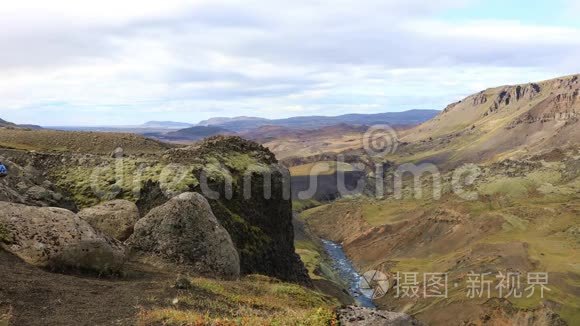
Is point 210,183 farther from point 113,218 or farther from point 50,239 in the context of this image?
point 50,239

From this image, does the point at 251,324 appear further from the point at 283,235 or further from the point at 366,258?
the point at 366,258

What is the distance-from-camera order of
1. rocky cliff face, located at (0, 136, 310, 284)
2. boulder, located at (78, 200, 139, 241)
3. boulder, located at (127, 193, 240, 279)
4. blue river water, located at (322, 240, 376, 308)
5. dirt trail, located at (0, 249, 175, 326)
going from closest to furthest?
dirt trail, located at (0, 249, 175, 326) → boulder, located at (127, 193, 240, 279) → boulder, located at (78, 200, 139, 241) → rocky cliff face, located at (0, 136, 310, 284) → blue river water, located at (322, 240, 376, 308)

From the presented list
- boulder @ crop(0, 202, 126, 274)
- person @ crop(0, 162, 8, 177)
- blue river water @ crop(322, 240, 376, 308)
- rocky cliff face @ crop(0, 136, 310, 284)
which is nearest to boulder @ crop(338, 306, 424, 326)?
boulder @ crop(0, 202, 126, 274)

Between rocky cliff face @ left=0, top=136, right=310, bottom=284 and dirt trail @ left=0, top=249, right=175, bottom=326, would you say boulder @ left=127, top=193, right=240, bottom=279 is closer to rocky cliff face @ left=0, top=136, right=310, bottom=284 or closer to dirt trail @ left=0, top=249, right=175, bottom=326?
dirt trail @ left=0, top=249, right=175, bottom=326

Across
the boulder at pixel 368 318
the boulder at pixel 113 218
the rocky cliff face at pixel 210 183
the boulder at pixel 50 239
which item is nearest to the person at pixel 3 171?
the rocky cliff face at pixel 210 183

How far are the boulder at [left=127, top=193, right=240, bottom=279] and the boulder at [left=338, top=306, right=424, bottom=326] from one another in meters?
13.7

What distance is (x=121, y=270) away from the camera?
23.4 meters

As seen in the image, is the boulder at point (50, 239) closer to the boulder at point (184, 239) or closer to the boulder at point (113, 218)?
the boulder at point (184, 239)

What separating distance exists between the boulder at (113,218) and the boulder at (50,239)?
7.65m

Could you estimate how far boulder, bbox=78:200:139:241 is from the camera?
1182 inches

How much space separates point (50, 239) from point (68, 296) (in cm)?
390

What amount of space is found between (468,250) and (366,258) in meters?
32.1

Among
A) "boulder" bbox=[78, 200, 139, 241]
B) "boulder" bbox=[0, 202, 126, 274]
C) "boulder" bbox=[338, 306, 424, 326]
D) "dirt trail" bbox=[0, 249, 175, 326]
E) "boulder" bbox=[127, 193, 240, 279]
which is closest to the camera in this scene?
"boulder" bbox=[338, 306, 424, 326]

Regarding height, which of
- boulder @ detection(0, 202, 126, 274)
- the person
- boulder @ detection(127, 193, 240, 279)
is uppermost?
the person
